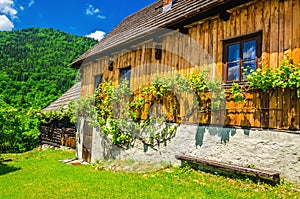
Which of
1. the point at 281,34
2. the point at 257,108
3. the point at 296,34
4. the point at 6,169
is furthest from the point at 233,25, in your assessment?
the point at 6,169

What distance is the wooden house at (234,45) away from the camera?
5.38 m

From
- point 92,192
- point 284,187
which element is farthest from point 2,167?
point 284,187

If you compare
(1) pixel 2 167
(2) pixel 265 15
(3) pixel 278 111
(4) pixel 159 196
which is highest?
(2) pixel 265 15

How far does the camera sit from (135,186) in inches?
251

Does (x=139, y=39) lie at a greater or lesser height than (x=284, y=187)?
greater

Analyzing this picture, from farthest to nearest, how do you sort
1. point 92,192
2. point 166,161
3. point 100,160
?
1. point 100,160
2. point 166,161
3. point 92,192

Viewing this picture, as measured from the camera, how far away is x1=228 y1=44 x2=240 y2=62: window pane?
6316mm

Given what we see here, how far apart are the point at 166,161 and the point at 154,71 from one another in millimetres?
2941

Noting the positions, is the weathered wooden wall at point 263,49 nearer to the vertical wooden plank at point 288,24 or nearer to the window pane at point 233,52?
the vertical wooden plank at point 288,24

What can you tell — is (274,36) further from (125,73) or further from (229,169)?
(125,73)

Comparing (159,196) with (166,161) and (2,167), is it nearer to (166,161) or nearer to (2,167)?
(166,161)

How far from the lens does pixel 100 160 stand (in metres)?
11.0

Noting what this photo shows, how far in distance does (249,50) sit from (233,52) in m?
0.43

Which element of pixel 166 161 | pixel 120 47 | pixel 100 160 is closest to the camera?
pixel 166 161
